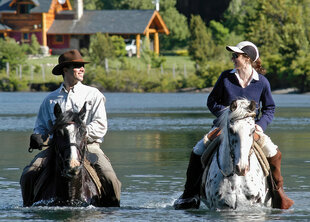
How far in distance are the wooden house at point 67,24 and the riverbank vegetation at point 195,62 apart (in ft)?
26.6

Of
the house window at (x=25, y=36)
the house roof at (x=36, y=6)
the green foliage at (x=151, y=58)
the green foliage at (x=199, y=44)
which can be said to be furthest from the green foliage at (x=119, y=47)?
the house window at (x=25, y=36)

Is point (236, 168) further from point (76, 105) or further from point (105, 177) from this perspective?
point (76, 105)

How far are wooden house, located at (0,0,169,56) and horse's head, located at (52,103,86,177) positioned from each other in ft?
248

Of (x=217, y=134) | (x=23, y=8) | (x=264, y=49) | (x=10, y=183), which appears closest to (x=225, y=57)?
(x=264, y=49)

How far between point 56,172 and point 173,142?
1383 cm

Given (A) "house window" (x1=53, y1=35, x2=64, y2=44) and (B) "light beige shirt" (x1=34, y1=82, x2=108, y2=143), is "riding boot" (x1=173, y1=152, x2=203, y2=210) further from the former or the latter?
(A) "house window" (x1=53, y1=35, x2=64, y2=44)

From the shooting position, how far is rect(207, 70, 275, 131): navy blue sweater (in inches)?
412

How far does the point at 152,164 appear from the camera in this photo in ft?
60.2

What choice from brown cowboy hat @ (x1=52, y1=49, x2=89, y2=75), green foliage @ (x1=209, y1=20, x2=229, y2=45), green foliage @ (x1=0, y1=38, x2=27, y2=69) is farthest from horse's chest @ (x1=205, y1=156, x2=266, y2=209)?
green foliage @ (x1=209, y1=20, x2=229, y2=45)

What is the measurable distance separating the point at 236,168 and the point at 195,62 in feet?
203

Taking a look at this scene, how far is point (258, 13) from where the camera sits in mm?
69812

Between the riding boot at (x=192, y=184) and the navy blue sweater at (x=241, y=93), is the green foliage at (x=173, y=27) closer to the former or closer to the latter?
the riding boot at (x=192, y=184)

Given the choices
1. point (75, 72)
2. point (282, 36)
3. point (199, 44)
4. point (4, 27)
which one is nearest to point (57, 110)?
point (75, 72)

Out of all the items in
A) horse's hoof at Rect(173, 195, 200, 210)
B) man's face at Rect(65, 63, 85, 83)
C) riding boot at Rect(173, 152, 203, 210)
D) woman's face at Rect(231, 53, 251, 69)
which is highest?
woman's face at Rect(231, 53, 251, 69)
